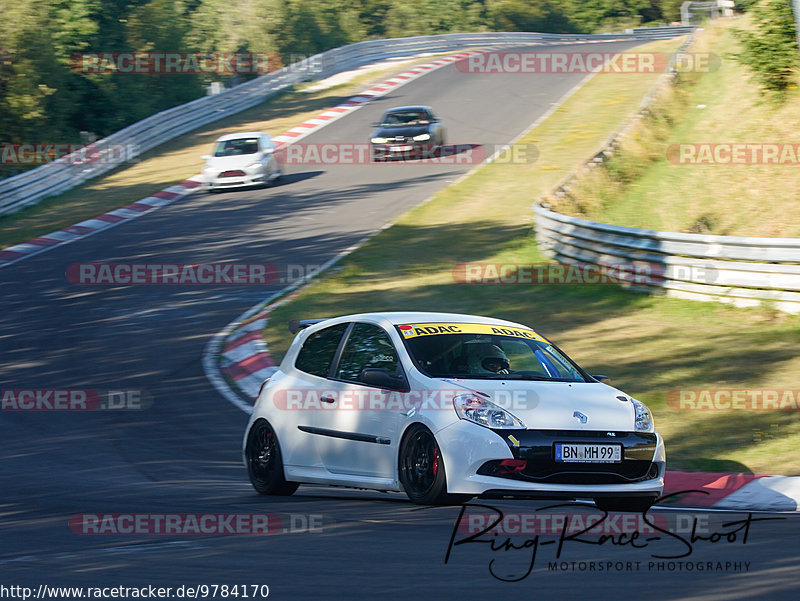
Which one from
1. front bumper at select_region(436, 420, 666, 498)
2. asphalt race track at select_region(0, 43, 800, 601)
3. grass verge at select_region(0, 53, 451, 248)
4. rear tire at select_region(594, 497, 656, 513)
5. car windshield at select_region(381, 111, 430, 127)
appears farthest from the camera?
car windshield at select_region(381, 111, 430, 127)

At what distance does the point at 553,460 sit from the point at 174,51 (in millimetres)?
37144

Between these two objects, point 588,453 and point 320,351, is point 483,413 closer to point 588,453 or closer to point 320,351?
point 588,453

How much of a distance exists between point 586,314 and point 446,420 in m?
8.59

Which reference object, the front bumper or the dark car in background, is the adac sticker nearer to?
the front bumper

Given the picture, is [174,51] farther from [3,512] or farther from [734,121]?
[3,512]

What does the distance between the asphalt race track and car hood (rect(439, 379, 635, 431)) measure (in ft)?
2.06

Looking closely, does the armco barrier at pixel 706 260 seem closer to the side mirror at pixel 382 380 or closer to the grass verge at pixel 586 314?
the grass verge at pixel 586 314

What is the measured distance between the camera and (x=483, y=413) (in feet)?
24.0

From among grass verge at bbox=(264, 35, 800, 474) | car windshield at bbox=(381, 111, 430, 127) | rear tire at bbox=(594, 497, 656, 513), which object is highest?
rear tire at bbox=(594, 497, 656, 513)

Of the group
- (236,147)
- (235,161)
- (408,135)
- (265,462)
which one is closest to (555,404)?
(265,462)

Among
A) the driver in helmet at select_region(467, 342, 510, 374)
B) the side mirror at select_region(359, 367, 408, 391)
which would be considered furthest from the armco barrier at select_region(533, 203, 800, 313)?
the side mirror at select_region(359, 367, 408, 391)

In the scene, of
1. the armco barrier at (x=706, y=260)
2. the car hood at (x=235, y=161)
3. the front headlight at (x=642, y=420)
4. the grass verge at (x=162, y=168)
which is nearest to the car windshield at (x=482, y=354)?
the front headlight at (x=642, y=420)

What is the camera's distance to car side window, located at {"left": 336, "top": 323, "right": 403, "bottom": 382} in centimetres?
823

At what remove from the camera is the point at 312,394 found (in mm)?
8586
